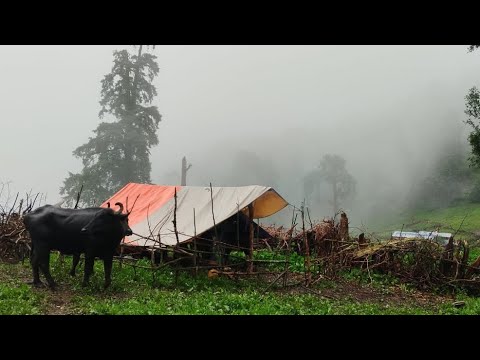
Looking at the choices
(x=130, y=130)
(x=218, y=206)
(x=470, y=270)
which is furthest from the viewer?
(x=130, y=130)

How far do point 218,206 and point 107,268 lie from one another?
14.2 feet

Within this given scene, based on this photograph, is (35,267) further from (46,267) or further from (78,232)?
(78,232)

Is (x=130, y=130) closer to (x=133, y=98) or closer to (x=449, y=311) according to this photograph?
(x=133, y=98)

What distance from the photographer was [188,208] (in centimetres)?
1355

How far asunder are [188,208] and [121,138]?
23088mm

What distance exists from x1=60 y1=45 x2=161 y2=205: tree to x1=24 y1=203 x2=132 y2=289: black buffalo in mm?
25617

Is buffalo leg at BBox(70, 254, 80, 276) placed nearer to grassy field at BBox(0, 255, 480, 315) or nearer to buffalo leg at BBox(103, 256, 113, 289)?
grassy field at BBox(0, 255, 480, 315)

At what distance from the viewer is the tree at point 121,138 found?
34.6m

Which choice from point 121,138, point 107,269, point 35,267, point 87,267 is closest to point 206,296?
point 107,269

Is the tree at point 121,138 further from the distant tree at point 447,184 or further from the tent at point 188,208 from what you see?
the distant tree at point 447,184

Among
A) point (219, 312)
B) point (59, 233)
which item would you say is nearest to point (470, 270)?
point (219, 312)

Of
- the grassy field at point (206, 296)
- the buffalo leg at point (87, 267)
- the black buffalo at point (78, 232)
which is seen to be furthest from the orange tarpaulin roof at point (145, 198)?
the buffalo leg at point (87, 267)
